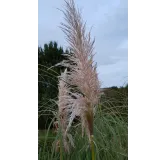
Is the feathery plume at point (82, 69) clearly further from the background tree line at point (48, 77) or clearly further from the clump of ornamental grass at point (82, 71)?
the background tree line at point (48, 77)

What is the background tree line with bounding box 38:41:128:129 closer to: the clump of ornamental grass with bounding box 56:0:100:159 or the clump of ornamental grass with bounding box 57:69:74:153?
the clump of ornamental grass with bounding box 57:69:74:153

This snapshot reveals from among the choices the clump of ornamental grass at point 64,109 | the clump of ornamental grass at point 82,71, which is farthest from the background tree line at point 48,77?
the clump of ornamental grass at point 82,71

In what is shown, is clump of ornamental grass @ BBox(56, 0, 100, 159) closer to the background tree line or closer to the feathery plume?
the feathery plume

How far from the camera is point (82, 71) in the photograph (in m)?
1.08

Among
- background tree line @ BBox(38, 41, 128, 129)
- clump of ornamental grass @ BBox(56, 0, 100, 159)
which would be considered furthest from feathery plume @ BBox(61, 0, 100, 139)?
background tree line @ BBox(38, 41, 128, 129)

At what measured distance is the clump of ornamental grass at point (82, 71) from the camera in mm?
1058

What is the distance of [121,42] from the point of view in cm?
135

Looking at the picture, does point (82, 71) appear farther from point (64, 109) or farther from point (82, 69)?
point (64, 109)

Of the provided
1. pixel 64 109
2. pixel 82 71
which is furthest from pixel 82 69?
pixel 64 109

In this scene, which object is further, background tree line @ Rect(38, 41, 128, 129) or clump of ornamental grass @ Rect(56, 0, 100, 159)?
background tree line @ Rect(38, 41, 128, 129)

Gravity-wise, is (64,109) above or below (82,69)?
below

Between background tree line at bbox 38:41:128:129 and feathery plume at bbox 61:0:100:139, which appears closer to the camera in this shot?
feathery plume at bbox 61:0:100:139

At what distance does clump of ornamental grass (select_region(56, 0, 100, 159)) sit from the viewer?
106 cm

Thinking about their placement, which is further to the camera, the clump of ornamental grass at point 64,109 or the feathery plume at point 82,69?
the clump of ornamental grass at point 64,109
